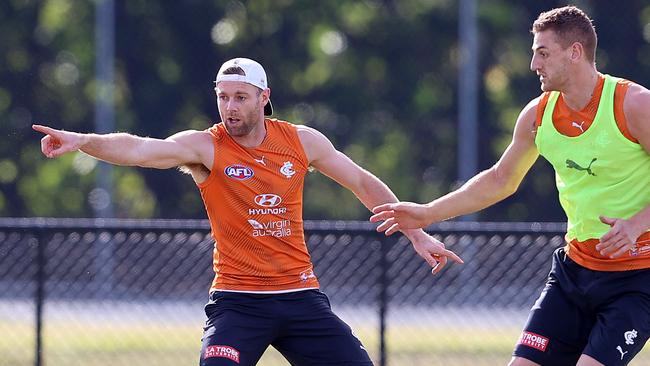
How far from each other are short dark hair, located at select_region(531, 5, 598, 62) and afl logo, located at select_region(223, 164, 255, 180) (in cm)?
164

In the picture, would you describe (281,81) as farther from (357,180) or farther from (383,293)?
(357,180)

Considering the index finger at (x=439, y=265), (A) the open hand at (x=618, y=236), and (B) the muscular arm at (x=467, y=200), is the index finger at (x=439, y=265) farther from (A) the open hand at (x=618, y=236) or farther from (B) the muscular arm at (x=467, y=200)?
(A) the open hand at (x=618, y=236)

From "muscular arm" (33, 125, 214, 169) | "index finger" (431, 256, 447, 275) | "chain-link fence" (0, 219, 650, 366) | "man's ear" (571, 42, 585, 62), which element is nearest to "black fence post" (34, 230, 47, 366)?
"chain-link fence" (0, 219, 650, 366)

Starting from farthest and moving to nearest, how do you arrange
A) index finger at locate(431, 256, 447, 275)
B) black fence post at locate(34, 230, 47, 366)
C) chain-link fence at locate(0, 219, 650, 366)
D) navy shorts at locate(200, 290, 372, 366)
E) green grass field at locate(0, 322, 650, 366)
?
green grass field at locate(0, 322, 650, 366) < chain-link fence at locate(0, 219, 650, 366) < black fence post at locate(34, 230, 47, 366) < index finger at locate(431, 256, 447, 275) < navy shorts at locate(200, 290, 372, 366)

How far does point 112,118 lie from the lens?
20.9m

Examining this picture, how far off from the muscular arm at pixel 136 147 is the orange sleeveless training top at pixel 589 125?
1819mm

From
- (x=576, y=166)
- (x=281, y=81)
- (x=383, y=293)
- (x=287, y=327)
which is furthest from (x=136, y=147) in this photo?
(x=281, y=81)

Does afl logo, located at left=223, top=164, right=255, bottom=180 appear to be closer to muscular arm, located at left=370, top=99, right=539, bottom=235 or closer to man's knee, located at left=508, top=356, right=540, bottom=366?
muscular arm, located at left=370, top=99, right=539, bottom=235

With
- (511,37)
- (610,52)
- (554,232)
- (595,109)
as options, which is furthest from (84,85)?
(595,109)

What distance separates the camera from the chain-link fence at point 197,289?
893cm

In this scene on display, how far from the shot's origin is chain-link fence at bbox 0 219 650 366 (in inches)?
352

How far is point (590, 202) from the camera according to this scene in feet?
20.4

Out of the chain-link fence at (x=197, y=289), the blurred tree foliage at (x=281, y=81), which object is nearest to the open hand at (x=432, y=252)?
the chain-link fence at (x=197, y=289)

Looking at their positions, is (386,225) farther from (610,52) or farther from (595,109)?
(610,52)
